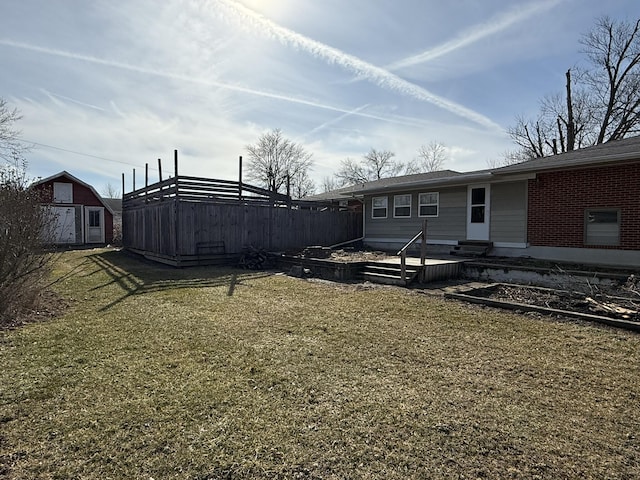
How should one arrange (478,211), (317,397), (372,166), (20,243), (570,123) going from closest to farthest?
(317,397) → (20,243) → (478,211) → (570,123) → (372,166)

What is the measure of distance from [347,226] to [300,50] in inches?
343

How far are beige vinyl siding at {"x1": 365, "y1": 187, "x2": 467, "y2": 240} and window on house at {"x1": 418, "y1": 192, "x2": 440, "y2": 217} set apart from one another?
0.14 metres

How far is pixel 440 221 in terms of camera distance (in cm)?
1351

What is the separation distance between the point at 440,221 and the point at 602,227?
491 cm

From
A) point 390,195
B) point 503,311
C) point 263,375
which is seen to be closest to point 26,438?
point 263,375

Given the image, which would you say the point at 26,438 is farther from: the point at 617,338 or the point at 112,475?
the point at 617,338

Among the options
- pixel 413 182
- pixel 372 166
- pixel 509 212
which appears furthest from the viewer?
pixel 372 166

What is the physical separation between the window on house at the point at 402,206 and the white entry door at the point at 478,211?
8.61ft

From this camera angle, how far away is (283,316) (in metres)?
6.01

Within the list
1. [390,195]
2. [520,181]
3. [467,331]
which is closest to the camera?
[467,331]

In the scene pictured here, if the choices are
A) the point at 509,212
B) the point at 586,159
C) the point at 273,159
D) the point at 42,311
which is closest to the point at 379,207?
the point at 509,212

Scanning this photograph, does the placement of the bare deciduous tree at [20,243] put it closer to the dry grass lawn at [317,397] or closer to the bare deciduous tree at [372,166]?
the dry grass lawn at [317,397]

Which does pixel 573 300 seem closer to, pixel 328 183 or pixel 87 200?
pixel 87 200

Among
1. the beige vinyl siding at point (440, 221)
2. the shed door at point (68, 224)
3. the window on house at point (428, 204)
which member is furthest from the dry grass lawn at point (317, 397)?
the shed door at point (68, 224)
